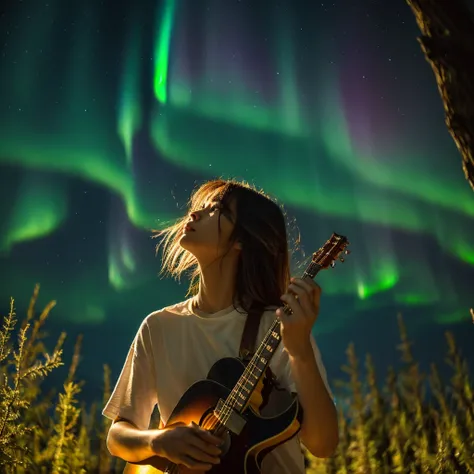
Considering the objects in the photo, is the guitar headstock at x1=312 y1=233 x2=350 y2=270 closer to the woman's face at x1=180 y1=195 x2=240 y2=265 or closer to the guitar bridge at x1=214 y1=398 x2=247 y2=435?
the woman's face at x1=180 y1=195 x2=240 y2=265

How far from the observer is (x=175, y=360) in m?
1.92

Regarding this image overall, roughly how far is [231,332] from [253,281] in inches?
8.5

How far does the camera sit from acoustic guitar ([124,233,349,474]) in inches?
61.9

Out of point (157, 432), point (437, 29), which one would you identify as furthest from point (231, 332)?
point (437, 29)

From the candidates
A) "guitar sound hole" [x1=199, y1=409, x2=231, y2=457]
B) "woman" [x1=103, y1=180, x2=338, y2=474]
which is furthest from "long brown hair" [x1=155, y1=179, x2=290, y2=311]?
"guitar sound hole" [x1=199, y1=409, x2=231, y2=457]

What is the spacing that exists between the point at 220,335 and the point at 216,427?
0.38 metres

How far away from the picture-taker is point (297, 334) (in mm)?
1678

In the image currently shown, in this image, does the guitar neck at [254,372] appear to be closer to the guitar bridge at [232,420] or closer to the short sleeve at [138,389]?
the guitar bridge at [232,420]

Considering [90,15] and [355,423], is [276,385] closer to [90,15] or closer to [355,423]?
[355,423]

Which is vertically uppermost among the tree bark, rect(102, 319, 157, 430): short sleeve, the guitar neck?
the tree bark

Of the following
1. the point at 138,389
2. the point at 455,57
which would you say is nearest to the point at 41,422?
the point at 138,389

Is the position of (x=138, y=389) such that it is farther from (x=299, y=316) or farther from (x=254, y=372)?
(x=299, y=316)

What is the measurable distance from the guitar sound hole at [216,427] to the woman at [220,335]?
43mm

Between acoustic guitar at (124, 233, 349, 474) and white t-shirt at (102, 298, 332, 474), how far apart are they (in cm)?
17
